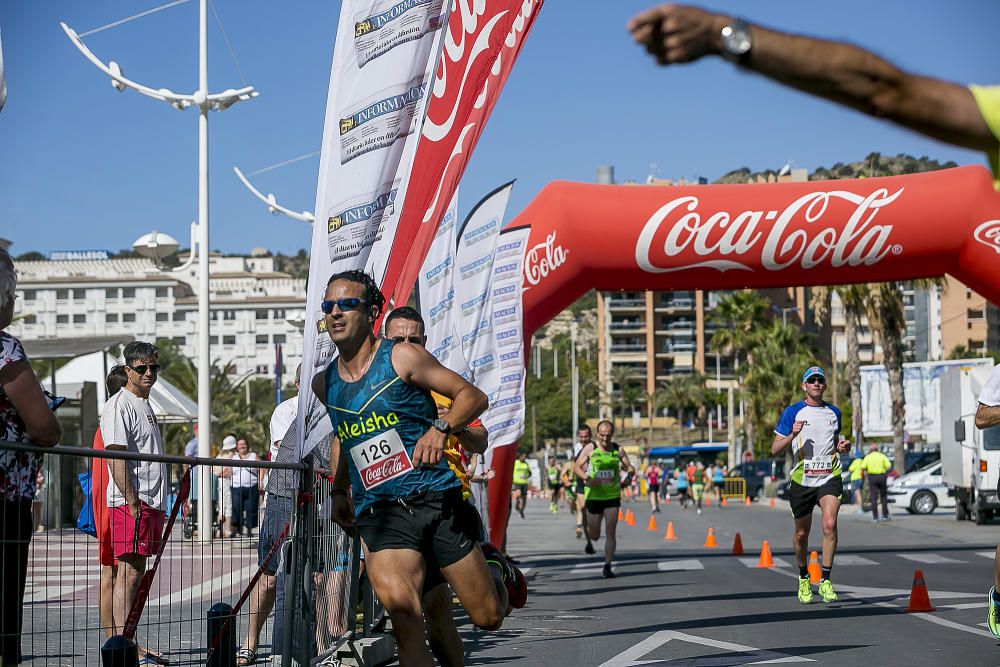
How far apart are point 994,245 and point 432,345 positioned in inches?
313

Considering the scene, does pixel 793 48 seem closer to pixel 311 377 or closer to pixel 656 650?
pixel 311 377

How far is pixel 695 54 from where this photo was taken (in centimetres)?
255

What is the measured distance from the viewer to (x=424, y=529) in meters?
6.20

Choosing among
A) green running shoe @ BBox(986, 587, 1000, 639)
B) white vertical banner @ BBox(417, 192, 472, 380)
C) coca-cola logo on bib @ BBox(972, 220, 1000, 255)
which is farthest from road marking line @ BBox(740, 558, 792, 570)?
green running shoe @ BBox(986, 587, 1000, 639)

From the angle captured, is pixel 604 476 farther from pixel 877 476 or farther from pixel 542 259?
pixel 877 476

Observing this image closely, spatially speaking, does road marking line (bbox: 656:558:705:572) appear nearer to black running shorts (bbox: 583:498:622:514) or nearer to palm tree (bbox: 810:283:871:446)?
black running shorts (bbox: 583:498:622:514)

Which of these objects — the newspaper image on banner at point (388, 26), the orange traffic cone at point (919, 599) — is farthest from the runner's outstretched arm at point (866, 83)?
the orange traffic cone at point (919, 599)

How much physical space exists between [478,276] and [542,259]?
267 centimetres

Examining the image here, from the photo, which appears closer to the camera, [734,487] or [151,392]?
[151,392]

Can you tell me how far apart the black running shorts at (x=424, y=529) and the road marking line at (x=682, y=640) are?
289 cm

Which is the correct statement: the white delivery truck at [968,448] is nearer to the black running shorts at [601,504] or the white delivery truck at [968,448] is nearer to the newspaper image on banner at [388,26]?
the black running shorts at [601,504]

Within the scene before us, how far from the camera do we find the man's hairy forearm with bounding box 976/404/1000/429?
8.84 metres

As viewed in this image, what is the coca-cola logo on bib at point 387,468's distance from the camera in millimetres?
6246

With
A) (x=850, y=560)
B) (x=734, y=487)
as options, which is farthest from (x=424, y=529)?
(x=734, y=487)
